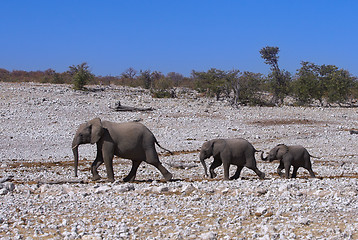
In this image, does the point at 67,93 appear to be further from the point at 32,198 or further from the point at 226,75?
the point at 32,198

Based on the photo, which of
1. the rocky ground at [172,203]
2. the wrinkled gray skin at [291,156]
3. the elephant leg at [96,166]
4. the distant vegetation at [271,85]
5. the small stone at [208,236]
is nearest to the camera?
the small stone at [208,236]

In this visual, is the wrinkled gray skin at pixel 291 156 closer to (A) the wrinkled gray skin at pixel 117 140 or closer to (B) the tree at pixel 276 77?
(A) the wrinkled gray skin at pixel 117 140

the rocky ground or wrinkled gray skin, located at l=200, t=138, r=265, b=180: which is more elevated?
wrinkled gray skin, located at l=200, t=138, r=265, b=180

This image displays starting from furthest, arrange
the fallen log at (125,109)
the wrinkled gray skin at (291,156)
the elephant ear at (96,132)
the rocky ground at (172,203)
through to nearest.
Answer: the fallen log at (125,109)
the wrinkled gray skin at (291,156)
the elephant ear at (96,132)
the rocky ground at (172,203)

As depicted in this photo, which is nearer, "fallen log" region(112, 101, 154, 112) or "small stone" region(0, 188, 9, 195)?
"small stone" region(0, 188, 9, 195)

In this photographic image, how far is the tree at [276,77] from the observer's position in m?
48.0

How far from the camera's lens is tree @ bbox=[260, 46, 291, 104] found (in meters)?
48.0

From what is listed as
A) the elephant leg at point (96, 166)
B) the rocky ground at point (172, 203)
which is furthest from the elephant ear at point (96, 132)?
the rocky ground at point (172, 203)

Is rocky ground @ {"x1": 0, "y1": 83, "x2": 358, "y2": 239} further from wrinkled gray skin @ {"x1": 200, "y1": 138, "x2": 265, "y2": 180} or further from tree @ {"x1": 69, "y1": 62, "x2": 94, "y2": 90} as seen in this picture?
tree @ {"x1": 69, "y1": 62, "x2": 94, "y2": 90}

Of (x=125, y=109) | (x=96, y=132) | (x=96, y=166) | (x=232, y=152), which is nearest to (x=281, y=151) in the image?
(x=232, y=152)

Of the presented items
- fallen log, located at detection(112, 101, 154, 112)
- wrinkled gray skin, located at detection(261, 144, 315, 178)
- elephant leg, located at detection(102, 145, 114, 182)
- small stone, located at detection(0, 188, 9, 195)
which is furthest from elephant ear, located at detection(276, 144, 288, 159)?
fallen log, located at detection(112, 101, 154, 112)

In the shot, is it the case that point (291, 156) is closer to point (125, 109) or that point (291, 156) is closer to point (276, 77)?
point (125, 109)

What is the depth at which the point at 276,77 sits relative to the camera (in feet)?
163

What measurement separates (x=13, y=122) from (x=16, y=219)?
814 inches
